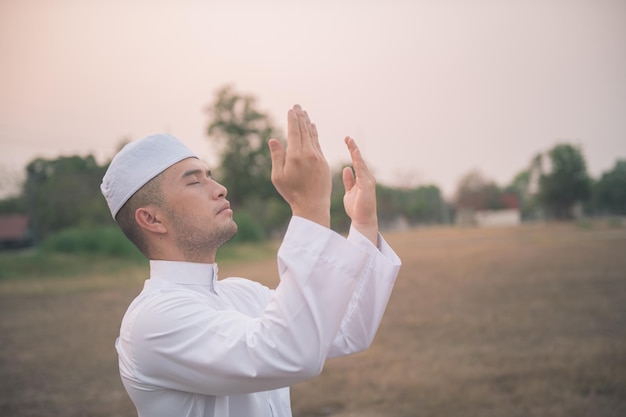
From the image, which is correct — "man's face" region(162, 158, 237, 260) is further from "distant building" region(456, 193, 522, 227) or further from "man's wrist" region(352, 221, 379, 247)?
"distant building" region(456, 193, 522, 227)

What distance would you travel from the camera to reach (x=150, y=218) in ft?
5.14

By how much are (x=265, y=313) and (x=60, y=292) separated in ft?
51.4

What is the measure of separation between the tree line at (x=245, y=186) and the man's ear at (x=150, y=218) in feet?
91.5

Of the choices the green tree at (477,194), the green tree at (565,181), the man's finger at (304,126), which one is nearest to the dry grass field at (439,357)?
the man's finger at (304,126)

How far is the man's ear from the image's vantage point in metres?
1.56

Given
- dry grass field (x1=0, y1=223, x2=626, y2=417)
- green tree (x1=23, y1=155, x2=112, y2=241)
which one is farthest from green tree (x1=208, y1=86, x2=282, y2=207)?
dry grass field (x1=0, y1=223, x2=626, y2=417)

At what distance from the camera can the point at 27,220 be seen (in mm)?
43406

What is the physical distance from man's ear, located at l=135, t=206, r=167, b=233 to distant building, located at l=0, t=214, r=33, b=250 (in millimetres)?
46106

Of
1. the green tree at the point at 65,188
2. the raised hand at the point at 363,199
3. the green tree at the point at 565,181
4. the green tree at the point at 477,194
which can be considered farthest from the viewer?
the green tree at the point at 477,194

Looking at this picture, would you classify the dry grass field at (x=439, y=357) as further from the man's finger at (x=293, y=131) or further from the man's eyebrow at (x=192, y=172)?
the man's finger at (x=293, y=131)

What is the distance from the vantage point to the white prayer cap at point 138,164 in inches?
62.1

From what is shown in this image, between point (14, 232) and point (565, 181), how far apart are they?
46.9 m

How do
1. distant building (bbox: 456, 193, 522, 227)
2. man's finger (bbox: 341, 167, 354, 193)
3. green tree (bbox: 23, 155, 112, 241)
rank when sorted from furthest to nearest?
distant building (bbox: 456, 193, 522, 227) < green tree (bbox: 23, 155, 112, 241) < man's finger (bbox: 341, 167, 354, 193)

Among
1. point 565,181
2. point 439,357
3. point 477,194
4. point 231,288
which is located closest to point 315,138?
point 231,288
